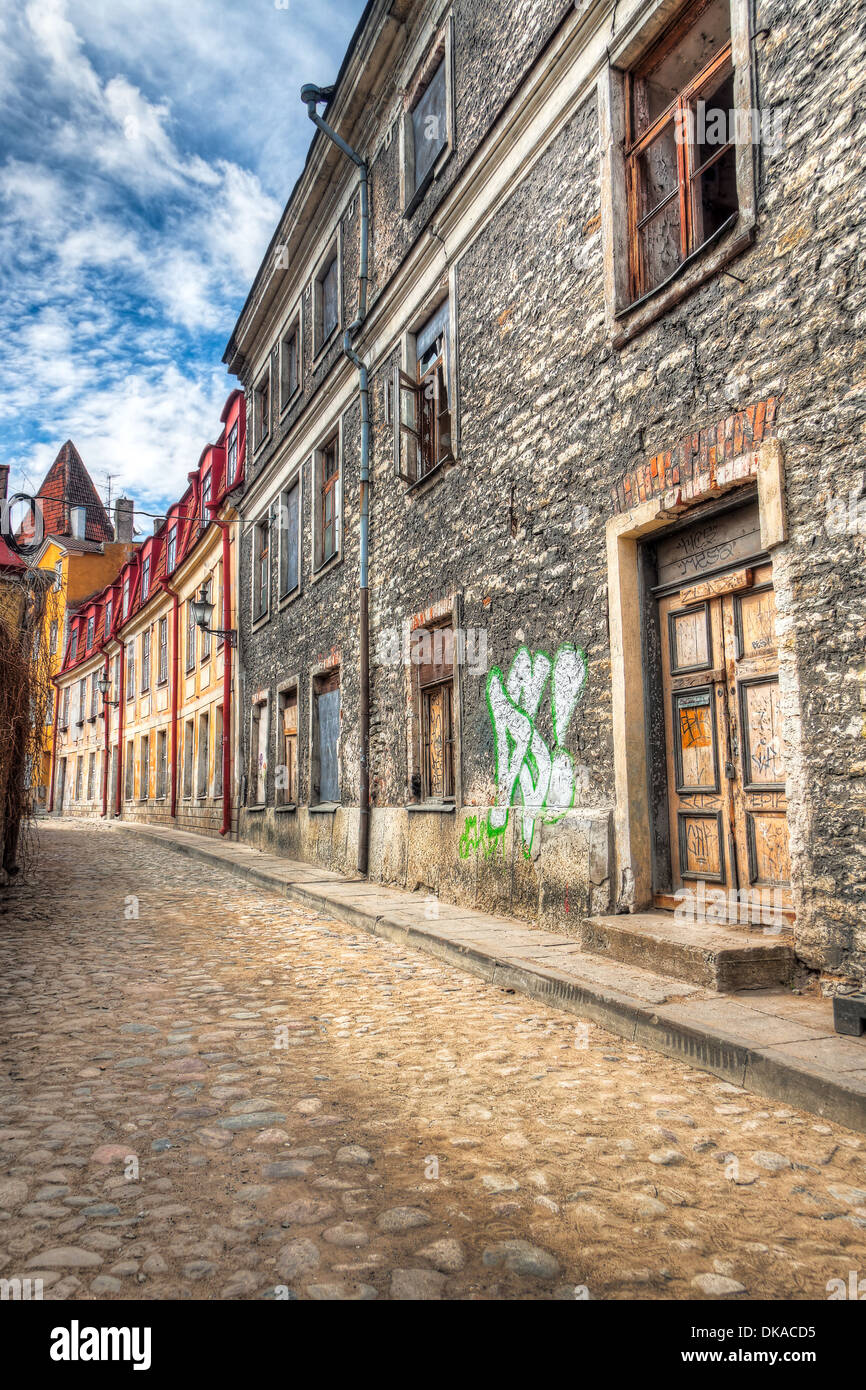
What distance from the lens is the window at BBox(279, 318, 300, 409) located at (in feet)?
49.1

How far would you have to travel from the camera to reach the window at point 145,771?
25.2 m

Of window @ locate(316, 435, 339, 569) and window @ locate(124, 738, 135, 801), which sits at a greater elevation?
window @ locate(316, 435, 339, 569)

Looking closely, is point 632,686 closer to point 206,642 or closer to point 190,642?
point 206,642

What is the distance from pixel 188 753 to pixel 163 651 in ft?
13.1

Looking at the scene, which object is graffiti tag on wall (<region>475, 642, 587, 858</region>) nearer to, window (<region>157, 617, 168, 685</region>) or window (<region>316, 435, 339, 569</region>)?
window (<region>316, 435, 339, 569</region>)

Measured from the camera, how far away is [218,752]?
59.8ft

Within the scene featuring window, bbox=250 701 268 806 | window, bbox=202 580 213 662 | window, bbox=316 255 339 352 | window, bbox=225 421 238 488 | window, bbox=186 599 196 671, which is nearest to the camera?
window, bbox=316 255 339 352

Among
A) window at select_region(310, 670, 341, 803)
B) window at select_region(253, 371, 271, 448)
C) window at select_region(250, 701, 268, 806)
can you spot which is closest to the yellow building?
window at select_region(253, 371, 271, 448)

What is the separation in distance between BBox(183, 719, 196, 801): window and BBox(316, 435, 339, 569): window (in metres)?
8.91

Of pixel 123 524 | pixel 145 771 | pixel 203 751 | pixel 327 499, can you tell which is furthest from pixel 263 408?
pixel 123 524

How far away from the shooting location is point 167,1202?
238 centimetres

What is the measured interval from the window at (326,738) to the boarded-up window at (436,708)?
2.62m

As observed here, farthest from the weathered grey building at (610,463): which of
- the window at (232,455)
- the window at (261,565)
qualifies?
the window at (232,455)

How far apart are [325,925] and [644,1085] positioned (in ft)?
15.1
